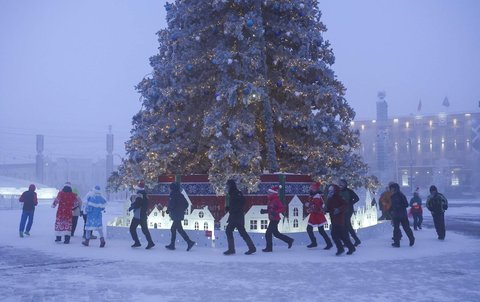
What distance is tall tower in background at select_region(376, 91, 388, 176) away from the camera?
2511 inches

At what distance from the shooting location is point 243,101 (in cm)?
1588

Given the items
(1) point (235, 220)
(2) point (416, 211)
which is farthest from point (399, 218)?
(2) point (416, 211)

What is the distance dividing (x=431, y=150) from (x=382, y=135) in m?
36.2

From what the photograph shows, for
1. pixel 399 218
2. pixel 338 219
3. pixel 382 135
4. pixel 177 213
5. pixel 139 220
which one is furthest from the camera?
pixel 382 135

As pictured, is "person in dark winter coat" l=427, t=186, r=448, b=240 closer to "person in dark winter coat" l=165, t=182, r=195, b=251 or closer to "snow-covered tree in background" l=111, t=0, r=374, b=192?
"snow-covered tree in background" l=111, t=0, r=374, b=192

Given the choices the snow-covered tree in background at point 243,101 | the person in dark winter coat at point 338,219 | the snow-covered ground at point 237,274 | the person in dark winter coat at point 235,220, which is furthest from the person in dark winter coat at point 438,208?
the person in dark winter coat at point 235,220

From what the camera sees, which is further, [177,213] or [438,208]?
[438,208]

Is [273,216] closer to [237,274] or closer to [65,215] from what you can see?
[237,274]

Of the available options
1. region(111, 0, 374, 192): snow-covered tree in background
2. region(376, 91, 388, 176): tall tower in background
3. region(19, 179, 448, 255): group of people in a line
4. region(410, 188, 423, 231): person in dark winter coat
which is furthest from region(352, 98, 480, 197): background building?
region(19, 179, 448, 255): group of people in a line

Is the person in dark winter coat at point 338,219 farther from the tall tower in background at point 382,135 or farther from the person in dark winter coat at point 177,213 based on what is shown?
the tall tower in background at point 382,135

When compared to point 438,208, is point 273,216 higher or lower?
lower

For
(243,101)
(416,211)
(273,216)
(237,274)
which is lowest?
(237,274)

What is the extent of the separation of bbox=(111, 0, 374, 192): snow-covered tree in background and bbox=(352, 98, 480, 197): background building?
68.6 metres

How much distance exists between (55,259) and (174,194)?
11.6 feet
